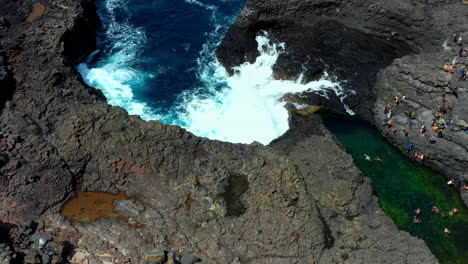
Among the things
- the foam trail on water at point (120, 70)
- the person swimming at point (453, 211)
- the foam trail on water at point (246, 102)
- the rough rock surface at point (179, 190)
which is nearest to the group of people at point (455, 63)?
the foam trail on water at point (246, 102)

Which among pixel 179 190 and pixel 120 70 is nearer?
pixel 179 190

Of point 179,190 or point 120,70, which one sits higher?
point 179,190

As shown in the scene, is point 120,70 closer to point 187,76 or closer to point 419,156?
point 187,76

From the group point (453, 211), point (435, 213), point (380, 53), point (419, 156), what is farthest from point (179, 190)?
point (380, 53)

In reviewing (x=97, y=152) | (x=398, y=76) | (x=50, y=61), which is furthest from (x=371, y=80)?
(x=50, y=61)

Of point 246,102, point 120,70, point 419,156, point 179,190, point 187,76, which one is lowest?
point 419,156

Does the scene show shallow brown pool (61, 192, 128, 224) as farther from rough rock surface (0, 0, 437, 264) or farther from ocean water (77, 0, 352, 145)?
ocean water (77, 0, 352, 145)

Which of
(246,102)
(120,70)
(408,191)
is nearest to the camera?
(408,191)
